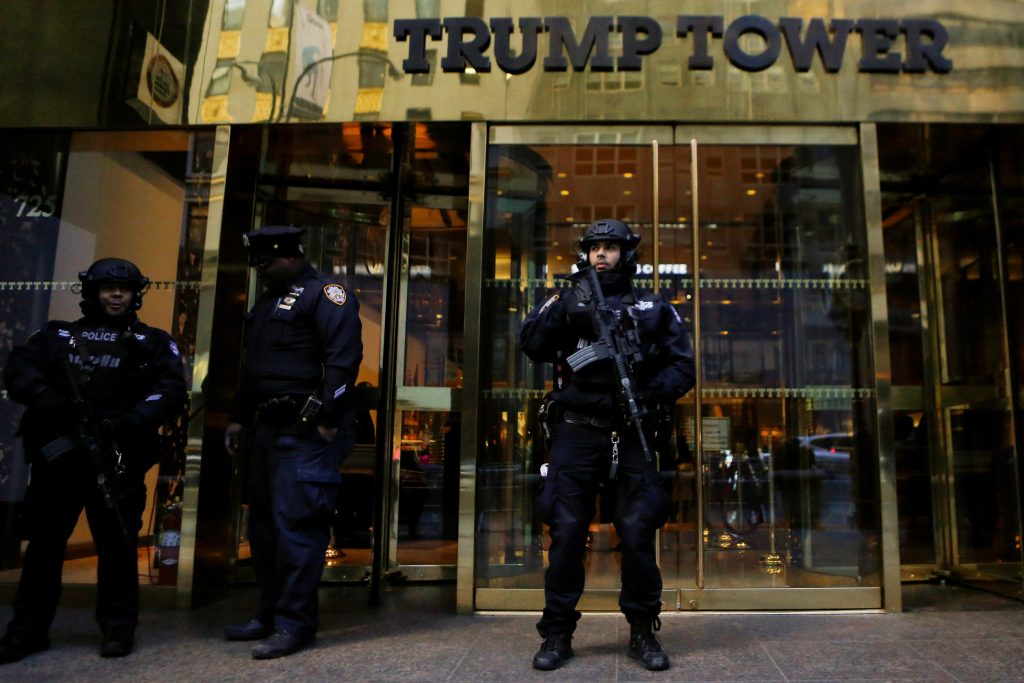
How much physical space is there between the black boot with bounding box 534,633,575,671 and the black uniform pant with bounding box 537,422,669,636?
0.03 metres

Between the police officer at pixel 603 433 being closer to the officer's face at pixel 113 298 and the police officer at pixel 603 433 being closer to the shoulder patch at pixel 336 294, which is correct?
the shoulder patch at pixel 336 294

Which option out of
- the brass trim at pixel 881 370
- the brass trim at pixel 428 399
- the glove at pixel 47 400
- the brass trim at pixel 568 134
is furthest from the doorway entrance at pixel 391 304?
the brass trim at pixel 881 370

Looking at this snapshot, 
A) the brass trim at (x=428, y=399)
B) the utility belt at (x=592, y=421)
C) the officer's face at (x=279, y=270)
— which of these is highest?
the officer's face at (x=279, y=270)

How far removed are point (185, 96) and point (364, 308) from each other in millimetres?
1842

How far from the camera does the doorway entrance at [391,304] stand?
17.5ft

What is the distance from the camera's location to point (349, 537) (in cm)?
557

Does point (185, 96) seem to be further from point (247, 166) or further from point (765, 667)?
point (765, 667)

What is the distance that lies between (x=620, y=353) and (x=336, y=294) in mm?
1454

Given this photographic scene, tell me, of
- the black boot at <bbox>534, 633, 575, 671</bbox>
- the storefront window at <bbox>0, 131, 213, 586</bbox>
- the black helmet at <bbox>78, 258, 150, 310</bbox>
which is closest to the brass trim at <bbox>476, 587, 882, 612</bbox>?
the black boot at <bbox>534, 633, 575, 671</bbox>

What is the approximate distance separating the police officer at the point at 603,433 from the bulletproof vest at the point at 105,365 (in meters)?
1.93

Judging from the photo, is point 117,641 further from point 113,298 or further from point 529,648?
point 529,648

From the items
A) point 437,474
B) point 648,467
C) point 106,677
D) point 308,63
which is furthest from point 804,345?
point 106,677

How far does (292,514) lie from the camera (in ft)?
12.0

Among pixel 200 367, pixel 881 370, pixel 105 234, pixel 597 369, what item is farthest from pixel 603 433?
pixel 105 234
